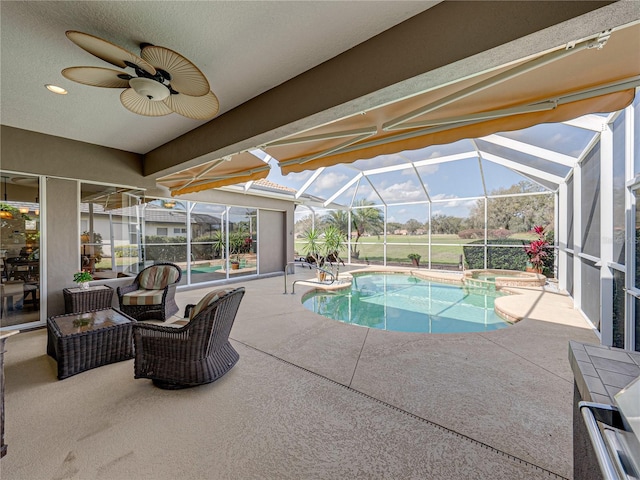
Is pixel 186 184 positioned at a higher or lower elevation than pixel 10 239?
higher

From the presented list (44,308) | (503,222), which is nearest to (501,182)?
(503,222)

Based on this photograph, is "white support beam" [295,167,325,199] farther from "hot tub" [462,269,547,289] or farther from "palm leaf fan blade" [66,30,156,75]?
"palm leaf fan blade" [66,30,156,75]

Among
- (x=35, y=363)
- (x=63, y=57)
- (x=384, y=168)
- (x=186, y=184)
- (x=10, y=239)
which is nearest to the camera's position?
(x=63, y=57)

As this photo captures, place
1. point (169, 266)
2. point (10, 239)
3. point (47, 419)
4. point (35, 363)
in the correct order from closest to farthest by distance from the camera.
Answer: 1. point (47, 419)
2. point (35, 363)
3. point (10, 239)
4. point (169, 266)

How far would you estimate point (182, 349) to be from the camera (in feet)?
10.2

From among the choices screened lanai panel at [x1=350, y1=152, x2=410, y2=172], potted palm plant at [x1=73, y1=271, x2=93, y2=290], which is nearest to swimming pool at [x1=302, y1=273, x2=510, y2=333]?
screened lanai panel at [x1=350, y1=152, x2=410, y2=172]

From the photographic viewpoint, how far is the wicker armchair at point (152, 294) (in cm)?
543

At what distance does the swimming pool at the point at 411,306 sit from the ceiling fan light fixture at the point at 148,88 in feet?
19.1

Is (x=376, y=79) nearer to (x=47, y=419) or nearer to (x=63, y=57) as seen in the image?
(x=63, y=57)

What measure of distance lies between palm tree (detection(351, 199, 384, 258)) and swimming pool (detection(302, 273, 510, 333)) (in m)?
4.73

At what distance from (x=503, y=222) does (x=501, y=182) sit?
6.94ft

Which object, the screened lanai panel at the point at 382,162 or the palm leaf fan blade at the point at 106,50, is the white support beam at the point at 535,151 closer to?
the screened lanai panel at the point at 382,162

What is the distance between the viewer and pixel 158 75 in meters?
2.73

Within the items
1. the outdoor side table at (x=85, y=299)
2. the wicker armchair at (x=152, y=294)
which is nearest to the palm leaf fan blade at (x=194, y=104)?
the wicker armchair at (x=152, y=294)
